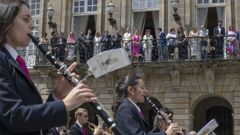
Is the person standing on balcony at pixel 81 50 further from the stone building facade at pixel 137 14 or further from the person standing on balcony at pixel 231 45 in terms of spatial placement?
the person standing on balcony at pixel 231 45

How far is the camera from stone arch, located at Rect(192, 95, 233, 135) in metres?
21.1

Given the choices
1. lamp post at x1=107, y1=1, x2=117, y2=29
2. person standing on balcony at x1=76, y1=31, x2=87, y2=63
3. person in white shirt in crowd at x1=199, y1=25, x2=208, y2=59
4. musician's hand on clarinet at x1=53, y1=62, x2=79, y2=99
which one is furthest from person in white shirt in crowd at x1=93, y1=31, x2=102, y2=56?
musician's hand on clarinet at x1=53, y1=62, x2=79, y2=99

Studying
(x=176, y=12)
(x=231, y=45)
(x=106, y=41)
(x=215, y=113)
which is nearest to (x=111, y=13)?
(x=106, y=41)

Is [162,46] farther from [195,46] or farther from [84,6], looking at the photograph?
[84,6]

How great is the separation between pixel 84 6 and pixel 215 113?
8343 mm

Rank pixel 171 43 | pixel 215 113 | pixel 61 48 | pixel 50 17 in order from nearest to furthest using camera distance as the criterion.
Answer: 1. pixel 171 43
2. pixel 215 113
3. pixel 61 48
4. pixel 50 17

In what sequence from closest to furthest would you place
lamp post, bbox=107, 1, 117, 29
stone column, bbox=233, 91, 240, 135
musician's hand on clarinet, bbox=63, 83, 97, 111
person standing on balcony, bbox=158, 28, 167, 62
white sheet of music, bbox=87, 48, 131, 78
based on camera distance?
1. musician's hand on clarinet, bbox=63, 83, 97, 111
2. white sheet of music, bbox=87, 48, 131, 78
3. stone column, bbox=233, 91, 240, 135
4. person standing on balcony, bbox=158, 28, 167, 62
5. lamp post, bbox=107, 1, 117, 29

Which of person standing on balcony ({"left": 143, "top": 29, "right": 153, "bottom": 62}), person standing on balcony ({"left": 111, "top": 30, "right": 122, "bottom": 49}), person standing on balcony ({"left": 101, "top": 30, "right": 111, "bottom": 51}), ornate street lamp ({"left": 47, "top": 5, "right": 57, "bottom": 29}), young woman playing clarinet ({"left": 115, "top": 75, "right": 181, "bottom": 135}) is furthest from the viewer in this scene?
ornate street lamp ({"left": 47, "top": 5, "right": 57, "bottom": 29})

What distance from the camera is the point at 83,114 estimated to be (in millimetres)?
8898

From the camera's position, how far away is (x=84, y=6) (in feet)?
78.8

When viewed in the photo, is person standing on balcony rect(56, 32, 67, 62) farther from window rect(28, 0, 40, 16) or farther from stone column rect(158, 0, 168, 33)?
stone column rect(158, 0, 168, 33)

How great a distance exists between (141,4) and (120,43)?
2941mm

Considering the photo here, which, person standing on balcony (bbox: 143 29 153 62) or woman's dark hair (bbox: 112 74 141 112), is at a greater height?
person standing on balcony (bbox: 143 29 153 62)

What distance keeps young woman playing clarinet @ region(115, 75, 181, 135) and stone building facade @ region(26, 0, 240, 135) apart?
1361cm
